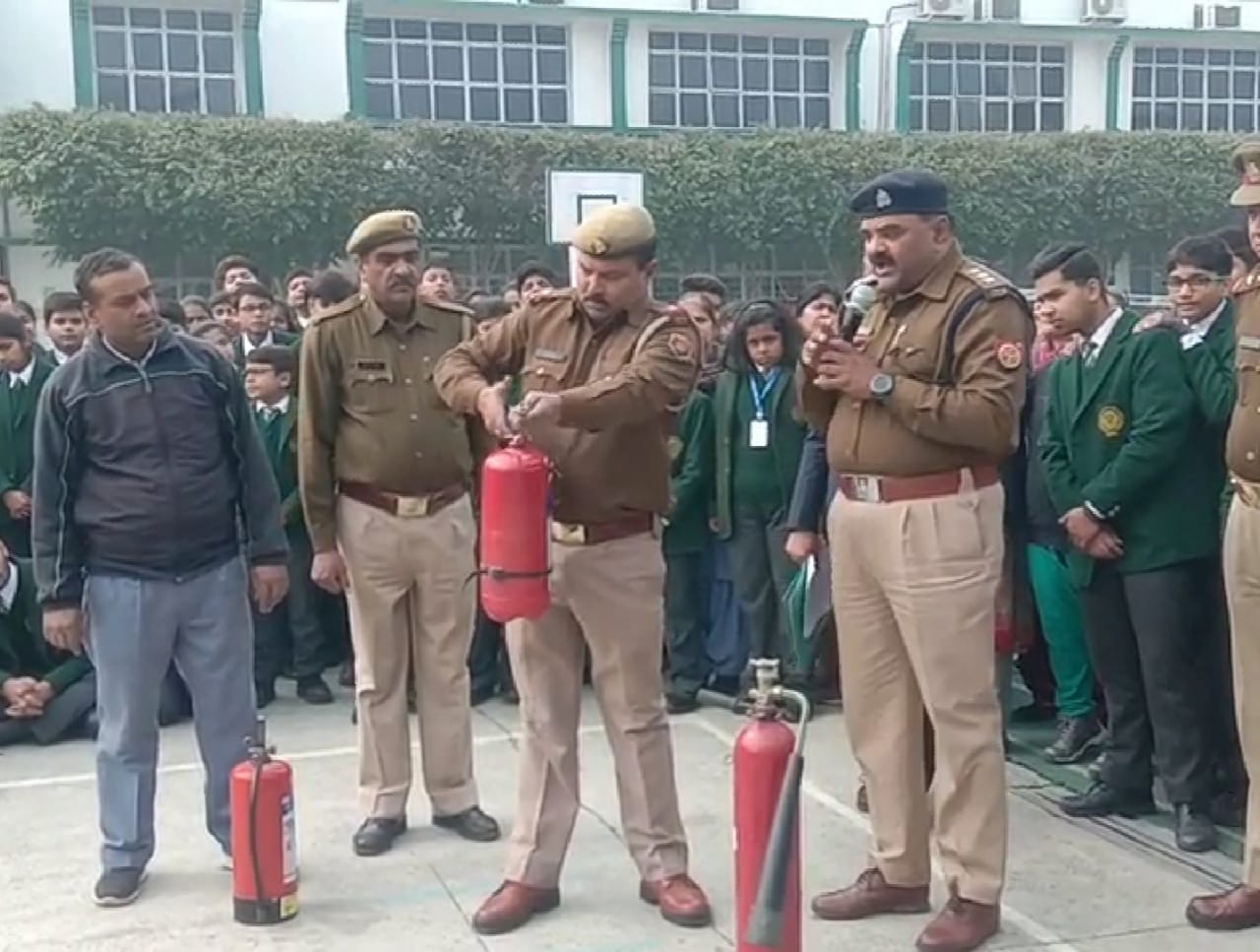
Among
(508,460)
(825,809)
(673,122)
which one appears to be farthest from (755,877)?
(673,122)

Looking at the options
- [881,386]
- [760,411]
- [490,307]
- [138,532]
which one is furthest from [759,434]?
[138,532]

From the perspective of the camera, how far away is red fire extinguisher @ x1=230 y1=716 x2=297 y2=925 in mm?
4586

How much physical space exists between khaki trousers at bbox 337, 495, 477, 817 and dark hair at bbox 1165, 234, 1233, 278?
2520mm

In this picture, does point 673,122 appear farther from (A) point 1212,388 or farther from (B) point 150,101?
(A) point 1212,388

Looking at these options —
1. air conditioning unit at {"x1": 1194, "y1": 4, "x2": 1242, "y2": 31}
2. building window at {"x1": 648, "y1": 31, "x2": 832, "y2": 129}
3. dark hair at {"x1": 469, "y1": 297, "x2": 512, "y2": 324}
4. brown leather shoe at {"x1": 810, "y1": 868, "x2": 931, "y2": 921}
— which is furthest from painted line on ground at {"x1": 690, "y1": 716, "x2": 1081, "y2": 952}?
air conditioning unit at {"x1": 1194, "y1": 4, "x2": 1242, "y2": 31}

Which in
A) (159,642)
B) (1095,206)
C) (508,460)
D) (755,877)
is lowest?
(755,877)

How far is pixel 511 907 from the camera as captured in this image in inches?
182

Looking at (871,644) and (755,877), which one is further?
(871,644)

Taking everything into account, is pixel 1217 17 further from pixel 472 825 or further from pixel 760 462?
pixel 472 825

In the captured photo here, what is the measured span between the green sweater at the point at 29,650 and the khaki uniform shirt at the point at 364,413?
2.24 meters

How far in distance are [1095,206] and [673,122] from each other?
7437 millimetres

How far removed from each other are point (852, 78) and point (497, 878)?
85.6 feet

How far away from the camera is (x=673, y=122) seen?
2845cm

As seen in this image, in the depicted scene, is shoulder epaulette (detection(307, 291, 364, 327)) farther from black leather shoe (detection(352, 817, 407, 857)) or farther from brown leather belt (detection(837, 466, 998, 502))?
brown leather belt (detection(837, 466, 998, 502))
